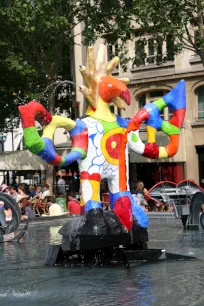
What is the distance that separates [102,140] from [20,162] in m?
19.9

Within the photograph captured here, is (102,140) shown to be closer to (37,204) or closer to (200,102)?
(37,204)

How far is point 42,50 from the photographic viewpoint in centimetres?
3169

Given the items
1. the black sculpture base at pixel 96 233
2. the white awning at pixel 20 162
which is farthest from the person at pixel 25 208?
the white awning at pixel 20 162

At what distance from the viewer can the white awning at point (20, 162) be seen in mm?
28858

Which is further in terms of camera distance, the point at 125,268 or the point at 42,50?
the point at 42,50

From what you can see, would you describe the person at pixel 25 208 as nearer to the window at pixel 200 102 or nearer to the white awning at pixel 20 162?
the white awning at pixel 20 162

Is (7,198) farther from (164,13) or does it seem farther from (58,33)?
(58,33)

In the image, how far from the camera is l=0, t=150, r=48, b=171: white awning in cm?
2886

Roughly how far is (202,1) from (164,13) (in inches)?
54.8

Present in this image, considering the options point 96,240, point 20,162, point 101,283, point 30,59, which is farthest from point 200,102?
point 101,283

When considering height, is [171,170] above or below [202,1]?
below

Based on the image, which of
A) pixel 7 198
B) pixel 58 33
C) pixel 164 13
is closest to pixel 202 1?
pixel 164 13

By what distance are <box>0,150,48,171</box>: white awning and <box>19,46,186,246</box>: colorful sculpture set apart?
749 inches

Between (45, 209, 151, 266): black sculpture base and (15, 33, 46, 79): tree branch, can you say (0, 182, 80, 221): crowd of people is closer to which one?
(45, 209, 151, 266): black sculpture base
